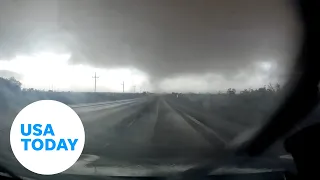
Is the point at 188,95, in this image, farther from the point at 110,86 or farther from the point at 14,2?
the point at 14,2

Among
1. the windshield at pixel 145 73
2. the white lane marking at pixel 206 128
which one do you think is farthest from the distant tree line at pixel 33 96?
→ the white lane marking at pixel 206 128

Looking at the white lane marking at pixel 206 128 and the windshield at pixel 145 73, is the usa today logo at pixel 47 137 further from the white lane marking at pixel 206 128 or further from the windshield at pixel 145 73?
the white lane marking at pixel 206 128

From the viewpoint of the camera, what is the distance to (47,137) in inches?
43.7

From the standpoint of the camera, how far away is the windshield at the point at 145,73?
112 cm

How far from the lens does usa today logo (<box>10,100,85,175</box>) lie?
111 centimetres

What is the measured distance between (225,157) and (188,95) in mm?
162

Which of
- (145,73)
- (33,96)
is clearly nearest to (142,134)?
(145,73)

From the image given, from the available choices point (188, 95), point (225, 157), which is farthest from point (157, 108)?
point (225, 157)

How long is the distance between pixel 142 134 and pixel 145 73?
0.14 m

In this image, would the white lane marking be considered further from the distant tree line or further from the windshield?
the distant tree line

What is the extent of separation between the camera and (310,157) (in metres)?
1.14

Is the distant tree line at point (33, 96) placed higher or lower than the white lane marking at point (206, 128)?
higher

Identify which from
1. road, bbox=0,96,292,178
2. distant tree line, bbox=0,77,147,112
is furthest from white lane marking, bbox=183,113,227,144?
distant tree line, bbox=0,77,147,112

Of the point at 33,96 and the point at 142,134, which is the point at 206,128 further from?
the point at 33,96
